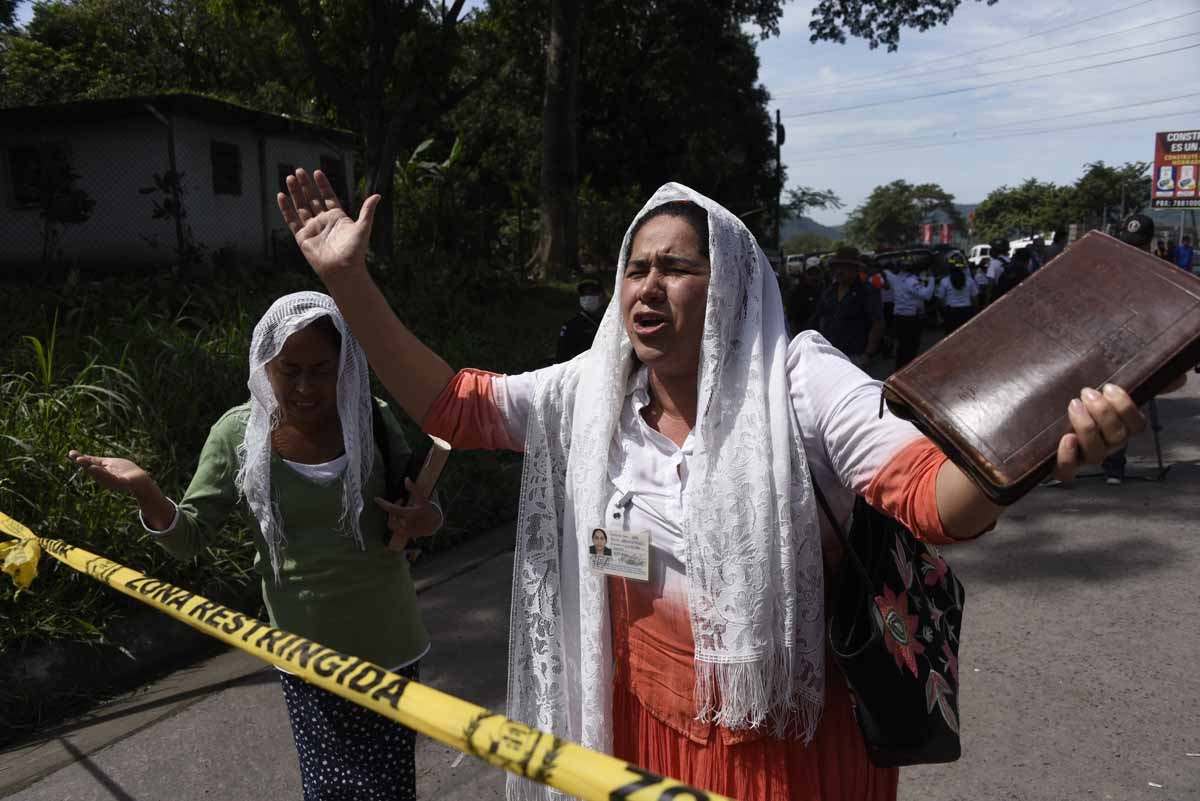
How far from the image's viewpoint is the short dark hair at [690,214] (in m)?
1.89

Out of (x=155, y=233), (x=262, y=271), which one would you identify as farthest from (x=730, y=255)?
(x=155, y=233)

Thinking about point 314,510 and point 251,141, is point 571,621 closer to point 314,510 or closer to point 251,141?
point 314,510

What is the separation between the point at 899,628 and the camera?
5.49 feet

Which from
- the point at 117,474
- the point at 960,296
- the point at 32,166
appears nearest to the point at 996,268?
the point at 960,296

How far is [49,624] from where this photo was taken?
160 inches

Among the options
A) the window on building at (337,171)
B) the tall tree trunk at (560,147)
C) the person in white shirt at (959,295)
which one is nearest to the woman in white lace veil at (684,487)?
the person in white shirt at (959,295)

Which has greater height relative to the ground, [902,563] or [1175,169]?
[1175,169]

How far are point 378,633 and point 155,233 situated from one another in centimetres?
1593

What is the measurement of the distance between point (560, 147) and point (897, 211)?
9966 cm

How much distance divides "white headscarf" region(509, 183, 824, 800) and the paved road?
5.29 feet

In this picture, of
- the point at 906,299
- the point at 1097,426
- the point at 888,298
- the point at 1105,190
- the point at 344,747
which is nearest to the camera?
the point at 1097,426

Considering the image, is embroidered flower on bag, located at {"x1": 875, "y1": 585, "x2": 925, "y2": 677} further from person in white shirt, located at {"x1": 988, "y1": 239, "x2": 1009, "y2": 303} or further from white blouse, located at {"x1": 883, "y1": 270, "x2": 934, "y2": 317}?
person in white shirt, located at {"x1": 988, "y1": 239, "x2": 1009, "y2": 303}

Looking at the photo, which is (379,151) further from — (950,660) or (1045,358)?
(1045,358)

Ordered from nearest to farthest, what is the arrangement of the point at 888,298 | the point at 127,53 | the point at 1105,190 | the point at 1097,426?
the point at 1097,426 → the point at 888,298 → the point at 127,53 → the point at 1105,190
